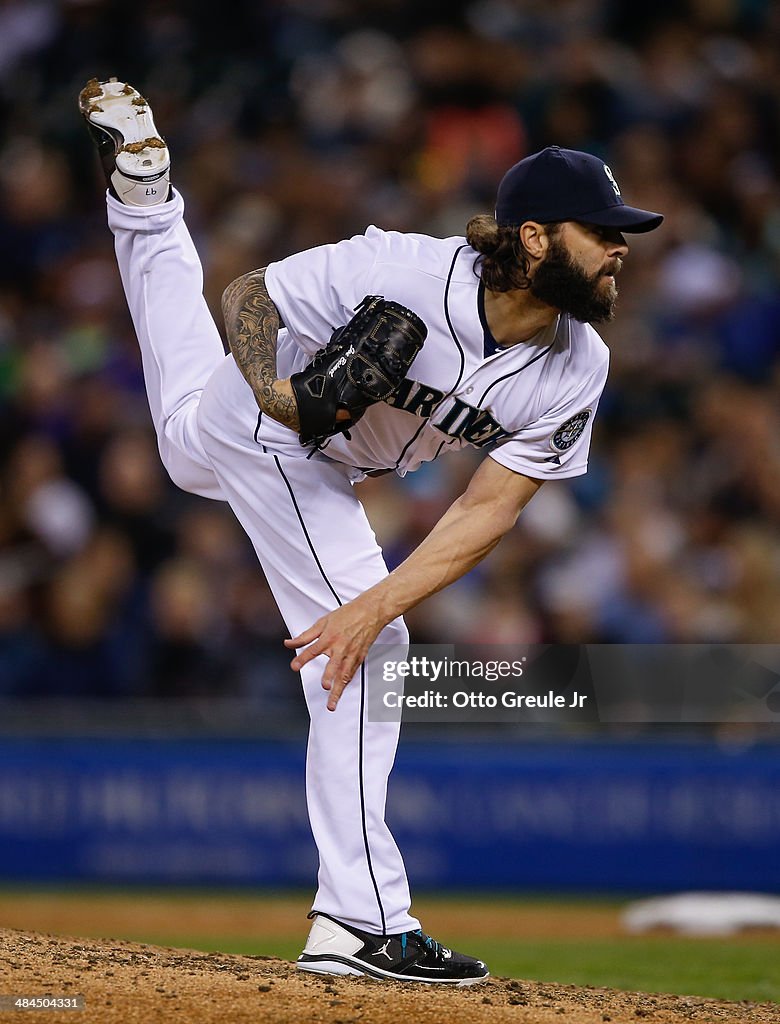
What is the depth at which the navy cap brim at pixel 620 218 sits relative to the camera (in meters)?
3.35

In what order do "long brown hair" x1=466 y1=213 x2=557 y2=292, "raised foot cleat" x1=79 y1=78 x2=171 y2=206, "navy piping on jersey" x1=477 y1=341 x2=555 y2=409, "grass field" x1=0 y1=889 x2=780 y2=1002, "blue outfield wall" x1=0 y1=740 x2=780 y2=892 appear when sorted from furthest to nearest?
"blue outfield wall" x1=0 y1=740 x2=780 y2=892, "grass field" x1=0 y1=889 x2=780 y2=1002, "raised foot cleat" x1=79 y1=78 x2=171 y2=206, "navy piping on jersey" x1=477 y1=341 x2=555 y2=409, "long brown hair" x1=466 y1=213 x2=557 y2=292

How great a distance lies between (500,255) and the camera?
3469 millimetres

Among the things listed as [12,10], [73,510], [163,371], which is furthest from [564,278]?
[12,10]

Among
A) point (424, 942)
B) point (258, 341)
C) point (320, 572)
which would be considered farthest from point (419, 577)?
point (424, 942)

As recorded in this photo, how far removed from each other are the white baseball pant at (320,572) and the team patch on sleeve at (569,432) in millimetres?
535

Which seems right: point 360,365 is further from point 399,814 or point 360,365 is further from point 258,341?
point 399,814

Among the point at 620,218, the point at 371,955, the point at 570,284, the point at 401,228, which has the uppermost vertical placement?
the point at 401,228

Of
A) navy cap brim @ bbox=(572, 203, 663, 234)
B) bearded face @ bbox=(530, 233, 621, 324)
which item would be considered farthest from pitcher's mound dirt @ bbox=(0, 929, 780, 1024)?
navy cap brim @ bbox=(572, 203, 663, 234)

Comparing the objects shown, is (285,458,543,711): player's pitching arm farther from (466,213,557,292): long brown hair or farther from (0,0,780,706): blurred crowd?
(0,0,780,706): blurred crowd

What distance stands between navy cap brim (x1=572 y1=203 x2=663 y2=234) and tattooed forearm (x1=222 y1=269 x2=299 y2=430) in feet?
2.54

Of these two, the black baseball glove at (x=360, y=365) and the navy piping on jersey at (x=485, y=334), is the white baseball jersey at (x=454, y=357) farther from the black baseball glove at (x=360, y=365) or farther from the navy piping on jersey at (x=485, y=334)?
the black baseball glove at (x=360, y=365)

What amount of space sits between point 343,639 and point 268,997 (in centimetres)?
81

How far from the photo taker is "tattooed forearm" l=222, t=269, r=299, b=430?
3414mm

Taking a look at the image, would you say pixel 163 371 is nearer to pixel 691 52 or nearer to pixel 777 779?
pixel 777 779
